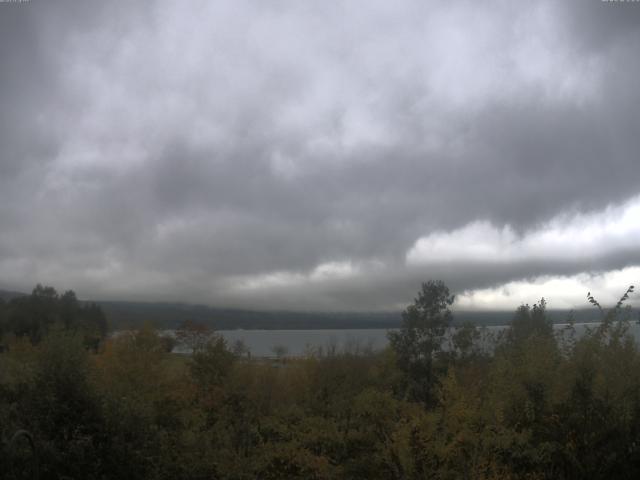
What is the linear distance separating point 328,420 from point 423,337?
76.3ft

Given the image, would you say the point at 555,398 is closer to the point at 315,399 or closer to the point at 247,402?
the point at 315,399

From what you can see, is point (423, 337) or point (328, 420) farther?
point (423, 337)

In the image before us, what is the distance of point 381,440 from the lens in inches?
1015

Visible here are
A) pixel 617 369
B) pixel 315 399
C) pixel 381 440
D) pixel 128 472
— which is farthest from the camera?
pixel 315 399

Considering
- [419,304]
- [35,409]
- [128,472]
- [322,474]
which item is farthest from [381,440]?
A: [419,304]

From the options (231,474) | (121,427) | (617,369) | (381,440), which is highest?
(617,369)

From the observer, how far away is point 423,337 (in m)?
53.6

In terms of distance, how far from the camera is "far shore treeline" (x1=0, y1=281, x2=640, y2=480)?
17.5 meters

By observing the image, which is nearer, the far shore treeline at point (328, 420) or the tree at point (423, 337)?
the far shore treeline at point (328, 420)

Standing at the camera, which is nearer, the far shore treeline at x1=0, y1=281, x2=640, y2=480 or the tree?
the far shore treeline at x1=0, y1=281, x2=640, y2=480

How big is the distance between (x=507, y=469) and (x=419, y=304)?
36500mm

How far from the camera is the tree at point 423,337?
50.2 meters

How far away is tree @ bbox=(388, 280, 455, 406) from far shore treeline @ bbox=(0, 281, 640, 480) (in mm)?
12812

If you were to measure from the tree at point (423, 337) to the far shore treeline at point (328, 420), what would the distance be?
12.8 meters
